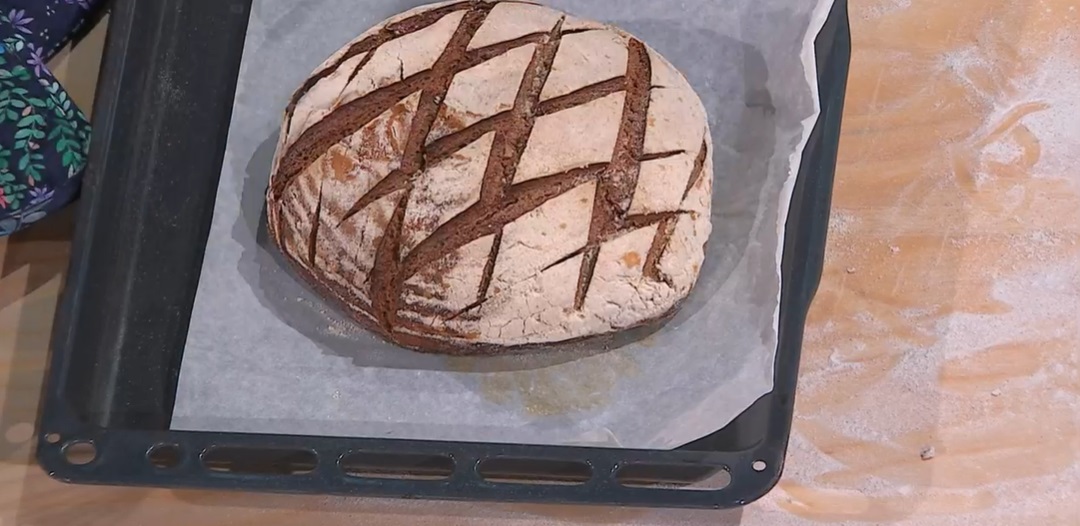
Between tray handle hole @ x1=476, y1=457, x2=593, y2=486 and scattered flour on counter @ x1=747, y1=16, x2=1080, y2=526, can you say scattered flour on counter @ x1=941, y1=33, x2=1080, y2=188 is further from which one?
tray handle hole @ x1=476, y1=457, x2=593, y2=486

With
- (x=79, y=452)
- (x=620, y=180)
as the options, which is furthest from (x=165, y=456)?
(x=620, y=180)

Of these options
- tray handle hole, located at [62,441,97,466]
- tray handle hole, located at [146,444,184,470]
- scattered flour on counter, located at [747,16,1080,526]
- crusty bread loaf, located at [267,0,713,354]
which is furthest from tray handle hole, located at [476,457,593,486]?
tray handle hole, located at [62,441,97,466]

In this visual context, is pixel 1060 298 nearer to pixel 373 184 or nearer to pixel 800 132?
pixel 800 132

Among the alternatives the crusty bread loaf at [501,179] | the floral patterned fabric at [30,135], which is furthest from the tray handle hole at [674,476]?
the floral patterned fabric at [30,135]

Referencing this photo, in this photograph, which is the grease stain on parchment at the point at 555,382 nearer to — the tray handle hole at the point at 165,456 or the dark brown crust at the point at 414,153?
the dark brown crust at the point at 414,153

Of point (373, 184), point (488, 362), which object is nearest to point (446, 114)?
point (373, 184)

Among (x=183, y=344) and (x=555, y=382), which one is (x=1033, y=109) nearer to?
(x=555, y=382)
